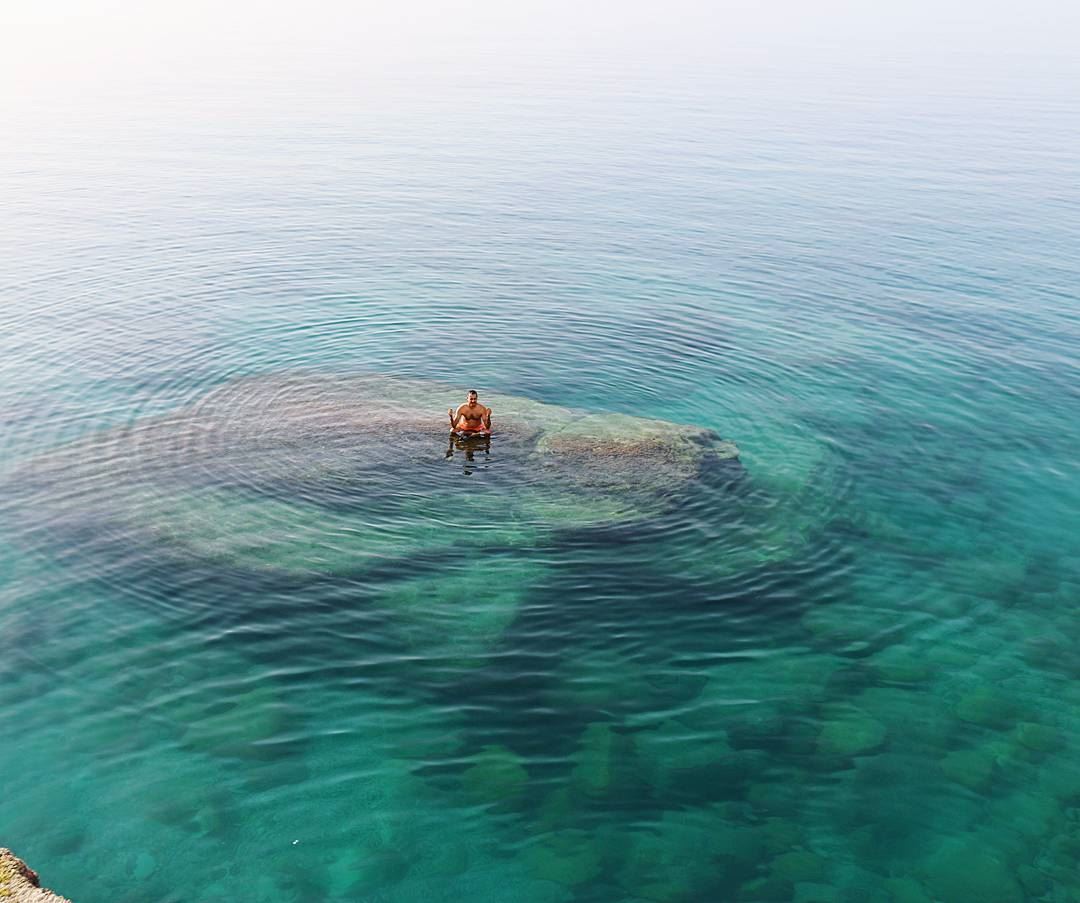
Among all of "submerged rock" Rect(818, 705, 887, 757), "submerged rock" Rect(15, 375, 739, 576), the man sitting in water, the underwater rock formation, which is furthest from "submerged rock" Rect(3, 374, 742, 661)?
the underwater rock formation

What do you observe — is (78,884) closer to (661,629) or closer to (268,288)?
(661,629)

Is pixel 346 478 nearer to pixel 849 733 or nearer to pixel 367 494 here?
pixel 367 494

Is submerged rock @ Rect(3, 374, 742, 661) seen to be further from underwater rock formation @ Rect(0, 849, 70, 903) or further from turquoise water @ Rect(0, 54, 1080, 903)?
underwater rock formation @ Rect(0, 849, 70, 903)

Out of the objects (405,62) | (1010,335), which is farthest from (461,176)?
(405,62)

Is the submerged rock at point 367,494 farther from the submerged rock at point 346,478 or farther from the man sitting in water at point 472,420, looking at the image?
the man sitting in water at point 472,420

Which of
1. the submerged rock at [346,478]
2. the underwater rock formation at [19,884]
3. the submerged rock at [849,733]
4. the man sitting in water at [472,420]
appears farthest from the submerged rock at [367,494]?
the underwater rock formation at [19,884]

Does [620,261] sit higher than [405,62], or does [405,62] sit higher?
[405,62]
